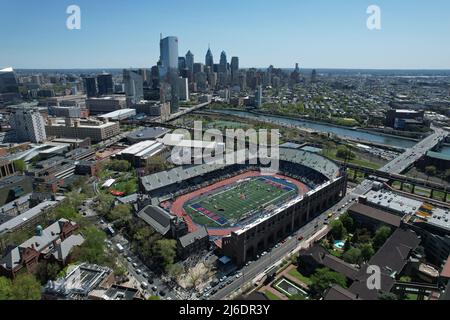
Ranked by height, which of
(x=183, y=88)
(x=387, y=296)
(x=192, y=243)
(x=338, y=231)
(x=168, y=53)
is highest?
(x=168, y=53)

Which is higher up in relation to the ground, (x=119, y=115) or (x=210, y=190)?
(x=119, y=115)

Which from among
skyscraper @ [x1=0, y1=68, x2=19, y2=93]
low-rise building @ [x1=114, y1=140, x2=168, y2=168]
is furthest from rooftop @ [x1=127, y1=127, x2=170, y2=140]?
skyscraper @ [x1=0, y1=68, x2=19, y2=93]

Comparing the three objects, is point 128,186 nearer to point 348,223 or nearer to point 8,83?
point 348,223

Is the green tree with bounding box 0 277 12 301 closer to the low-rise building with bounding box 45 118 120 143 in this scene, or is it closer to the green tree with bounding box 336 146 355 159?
the low-rise building with bounding box 45 118 120 143

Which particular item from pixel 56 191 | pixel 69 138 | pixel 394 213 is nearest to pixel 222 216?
pixel 394 213

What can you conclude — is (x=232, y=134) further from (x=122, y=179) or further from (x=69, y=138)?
(x=69, y=138)

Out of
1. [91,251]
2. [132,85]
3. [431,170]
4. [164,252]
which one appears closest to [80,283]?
[91,251]
